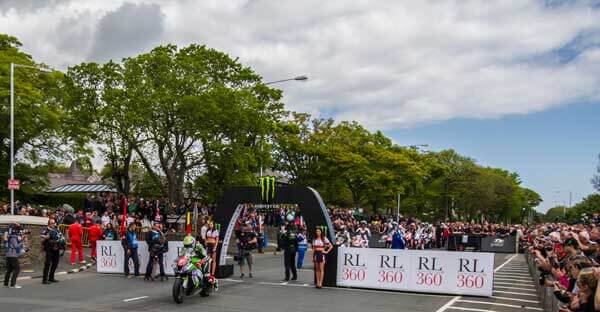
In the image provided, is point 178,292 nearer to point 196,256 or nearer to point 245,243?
point 196,256

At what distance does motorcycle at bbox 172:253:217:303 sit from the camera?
12.8 m

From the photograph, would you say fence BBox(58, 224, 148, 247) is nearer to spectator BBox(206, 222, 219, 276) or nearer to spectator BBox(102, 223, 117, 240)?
spectator BBox(102, 223, 117, 240)

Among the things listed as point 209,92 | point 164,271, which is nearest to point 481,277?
point 164,271

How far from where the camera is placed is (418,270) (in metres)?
15.7

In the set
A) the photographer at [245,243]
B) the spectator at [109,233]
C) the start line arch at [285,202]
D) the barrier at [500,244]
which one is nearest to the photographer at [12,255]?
the start line arch at [285,202]

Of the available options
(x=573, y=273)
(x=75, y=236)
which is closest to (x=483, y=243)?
(x=75, y=236)

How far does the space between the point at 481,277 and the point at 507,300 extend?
2.76ft

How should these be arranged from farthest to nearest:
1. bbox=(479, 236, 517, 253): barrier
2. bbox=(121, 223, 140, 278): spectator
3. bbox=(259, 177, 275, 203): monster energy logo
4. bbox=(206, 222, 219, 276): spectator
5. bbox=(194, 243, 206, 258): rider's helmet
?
bbox=(479, 236, 517, 253): barrier < bbox=(121, 223, 140, 278): spectator < bbox=(259, 177, 275, 203): monster energy logo < bbox=(206, 222, 219, 276): spectator < bbox=(194, 243, 206, 258): rider's helmet

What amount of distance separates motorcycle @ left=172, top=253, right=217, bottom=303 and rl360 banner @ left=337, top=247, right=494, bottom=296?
425cm

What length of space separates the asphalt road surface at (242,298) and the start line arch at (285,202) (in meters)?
0.73

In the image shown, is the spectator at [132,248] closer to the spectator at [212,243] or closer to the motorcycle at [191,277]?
the spectator at [212,243]

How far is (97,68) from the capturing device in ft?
109

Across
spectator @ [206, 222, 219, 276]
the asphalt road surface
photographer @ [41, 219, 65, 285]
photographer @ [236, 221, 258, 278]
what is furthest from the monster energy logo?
photographer @ [41, 219, 65, 285]

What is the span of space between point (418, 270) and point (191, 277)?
6.25 m
